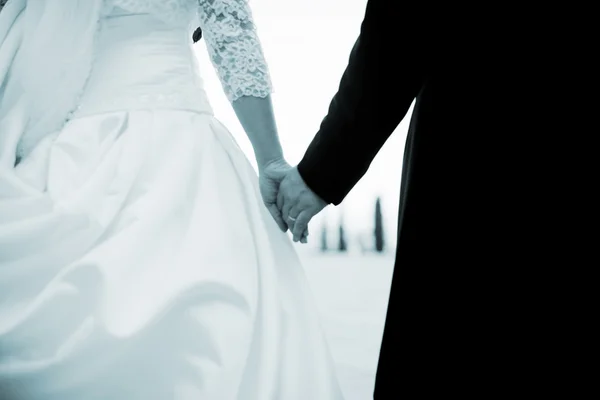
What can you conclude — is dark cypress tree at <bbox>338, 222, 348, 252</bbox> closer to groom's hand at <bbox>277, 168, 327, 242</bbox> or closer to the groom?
groom's hand at <bbox>277, 168, 327, 242</bbox>

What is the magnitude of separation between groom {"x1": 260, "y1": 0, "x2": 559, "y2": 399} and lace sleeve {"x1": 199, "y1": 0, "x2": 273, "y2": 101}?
0.53 metres

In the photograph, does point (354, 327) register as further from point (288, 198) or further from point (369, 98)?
point (369, 98)

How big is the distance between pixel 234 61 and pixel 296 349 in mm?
706

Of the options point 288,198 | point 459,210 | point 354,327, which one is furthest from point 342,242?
point 459,210

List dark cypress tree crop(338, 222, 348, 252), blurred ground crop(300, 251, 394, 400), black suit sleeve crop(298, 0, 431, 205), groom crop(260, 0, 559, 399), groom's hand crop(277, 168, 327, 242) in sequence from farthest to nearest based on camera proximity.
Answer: dark cypress tree crop(338, 222, 348, 252)
blurred ground crop(300, 251, 394, 400)
groom's hand crop(277, 168, 327, 242)
black suit sleeve crop(298, 0, 431, 205)
groom crop(260, 0, 559, 399)

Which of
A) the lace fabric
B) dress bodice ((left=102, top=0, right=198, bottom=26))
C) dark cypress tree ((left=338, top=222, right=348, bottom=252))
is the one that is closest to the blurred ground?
the lace fabric

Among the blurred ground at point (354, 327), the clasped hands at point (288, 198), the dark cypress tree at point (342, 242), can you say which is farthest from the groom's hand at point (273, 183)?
the dark cypress tree at point (342, 242)

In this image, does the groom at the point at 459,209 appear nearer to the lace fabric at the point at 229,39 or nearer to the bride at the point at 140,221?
the bride at the point at 140,221

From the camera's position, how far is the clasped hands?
1.18 meters

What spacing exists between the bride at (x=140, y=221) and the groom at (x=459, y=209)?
0.37 meters

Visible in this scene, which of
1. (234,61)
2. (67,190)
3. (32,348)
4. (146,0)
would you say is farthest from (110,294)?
(146,0)

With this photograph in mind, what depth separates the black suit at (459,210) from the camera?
79 centimetres

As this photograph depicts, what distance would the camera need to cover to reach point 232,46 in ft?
4.75

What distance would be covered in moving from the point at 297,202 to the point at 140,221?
1.08 ft
